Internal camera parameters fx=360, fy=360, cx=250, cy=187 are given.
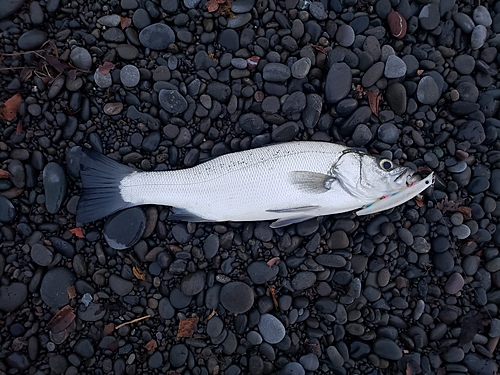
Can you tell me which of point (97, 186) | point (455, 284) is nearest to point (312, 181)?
point (455, 284)

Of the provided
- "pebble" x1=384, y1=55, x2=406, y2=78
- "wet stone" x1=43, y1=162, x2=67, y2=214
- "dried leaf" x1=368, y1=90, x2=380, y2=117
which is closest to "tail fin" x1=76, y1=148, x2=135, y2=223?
"wet stone" x1=43, y1=162, x2=67, y2=214

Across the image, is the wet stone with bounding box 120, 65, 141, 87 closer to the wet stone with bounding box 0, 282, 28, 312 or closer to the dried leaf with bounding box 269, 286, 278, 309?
the wet stone with bounding box 0, 282, 28, 312

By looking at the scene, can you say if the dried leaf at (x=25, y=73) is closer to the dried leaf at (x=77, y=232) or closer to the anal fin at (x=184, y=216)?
the dried leaf at (x=77, y=232)

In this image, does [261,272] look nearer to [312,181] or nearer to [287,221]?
[287,221]

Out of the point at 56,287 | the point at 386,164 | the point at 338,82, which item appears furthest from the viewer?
the point at 338,82

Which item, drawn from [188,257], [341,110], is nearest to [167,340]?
[188,257]

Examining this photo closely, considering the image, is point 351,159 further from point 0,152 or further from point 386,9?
point 0,152
